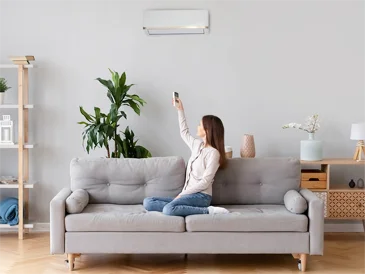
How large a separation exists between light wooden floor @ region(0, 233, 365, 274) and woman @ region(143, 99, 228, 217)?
0.45 metres

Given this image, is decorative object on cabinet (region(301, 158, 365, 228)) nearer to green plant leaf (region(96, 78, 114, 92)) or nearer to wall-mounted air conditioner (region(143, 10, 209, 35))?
wall-mounted air conditioner (region(143, 10, 209, 35))

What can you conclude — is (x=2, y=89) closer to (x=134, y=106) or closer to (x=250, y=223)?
(x=134, y=106)

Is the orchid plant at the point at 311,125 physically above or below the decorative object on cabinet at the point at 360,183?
above

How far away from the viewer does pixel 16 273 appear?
4.16 meters

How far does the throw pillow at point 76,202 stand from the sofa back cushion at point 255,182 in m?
1.06

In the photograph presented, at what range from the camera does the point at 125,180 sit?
4.67 m

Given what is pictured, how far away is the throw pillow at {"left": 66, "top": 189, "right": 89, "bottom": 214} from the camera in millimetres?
4207

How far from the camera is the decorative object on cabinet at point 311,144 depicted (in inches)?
203

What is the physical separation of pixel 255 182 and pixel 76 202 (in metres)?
1.46

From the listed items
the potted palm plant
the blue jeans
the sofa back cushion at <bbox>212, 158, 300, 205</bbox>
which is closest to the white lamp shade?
the sofa back cushion at <bbox>212, 158, 300, 205</bbox>

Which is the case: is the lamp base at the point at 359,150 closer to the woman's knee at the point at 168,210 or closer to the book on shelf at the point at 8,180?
the woman's knee at the point at 168,210

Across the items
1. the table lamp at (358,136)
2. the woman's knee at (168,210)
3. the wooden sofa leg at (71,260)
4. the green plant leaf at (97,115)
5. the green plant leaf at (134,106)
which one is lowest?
the wooden sofa leg at (71,260)

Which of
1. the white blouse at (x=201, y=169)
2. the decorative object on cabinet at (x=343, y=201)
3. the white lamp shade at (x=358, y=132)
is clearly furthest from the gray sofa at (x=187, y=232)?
the white lamp shade at (x=358, y=132)

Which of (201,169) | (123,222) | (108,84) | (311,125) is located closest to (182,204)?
(201,169)
